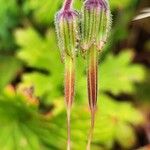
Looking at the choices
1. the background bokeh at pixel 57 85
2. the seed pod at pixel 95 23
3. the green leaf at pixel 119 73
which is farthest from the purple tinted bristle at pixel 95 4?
the green leaf at pixel 119 73

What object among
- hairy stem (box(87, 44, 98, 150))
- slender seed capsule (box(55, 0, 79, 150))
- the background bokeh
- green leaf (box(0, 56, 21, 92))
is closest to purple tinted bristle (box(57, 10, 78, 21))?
slender seed capsule (box(55, 0, 79, 150))

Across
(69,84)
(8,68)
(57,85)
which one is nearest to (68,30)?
(69,84)

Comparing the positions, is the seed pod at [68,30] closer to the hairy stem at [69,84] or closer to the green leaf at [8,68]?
the hairy stem at [69,84]

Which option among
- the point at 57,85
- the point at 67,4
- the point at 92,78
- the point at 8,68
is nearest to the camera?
the point at 92,78

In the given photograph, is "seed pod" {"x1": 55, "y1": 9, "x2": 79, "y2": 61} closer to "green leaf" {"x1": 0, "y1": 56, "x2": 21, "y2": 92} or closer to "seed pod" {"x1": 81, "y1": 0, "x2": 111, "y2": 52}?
"seed pod" {"x1": 81, "y1": 0, "x2": 111, "y2": 52}

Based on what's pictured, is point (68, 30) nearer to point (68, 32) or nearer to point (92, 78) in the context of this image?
point (68, 32)
